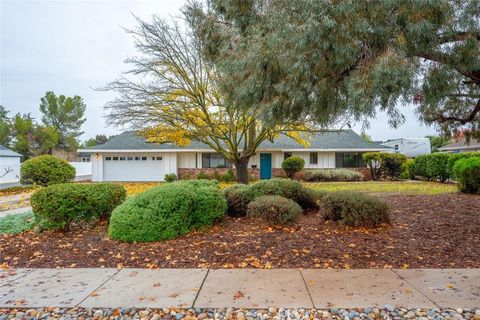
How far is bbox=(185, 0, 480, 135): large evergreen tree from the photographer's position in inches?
141

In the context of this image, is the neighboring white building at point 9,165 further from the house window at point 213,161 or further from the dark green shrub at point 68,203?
the dark green shrub at point 68,203

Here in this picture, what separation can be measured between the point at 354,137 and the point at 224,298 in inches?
896

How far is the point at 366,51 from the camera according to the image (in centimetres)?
385

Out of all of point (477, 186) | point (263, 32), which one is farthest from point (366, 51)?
point (477, 186)

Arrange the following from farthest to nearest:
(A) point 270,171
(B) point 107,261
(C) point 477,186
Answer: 1. (A) point 270,171
2. (C) point 477,186
3. (B) point 107,261

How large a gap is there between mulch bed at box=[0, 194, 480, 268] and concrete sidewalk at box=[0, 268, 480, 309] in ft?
0.89

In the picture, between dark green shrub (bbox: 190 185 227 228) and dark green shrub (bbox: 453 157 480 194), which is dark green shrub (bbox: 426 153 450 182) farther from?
dark green shrub (bbox: 190 185 227 228)

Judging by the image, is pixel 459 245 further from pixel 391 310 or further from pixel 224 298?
pixel 224 298

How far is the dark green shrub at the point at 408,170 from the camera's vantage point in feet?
66.7

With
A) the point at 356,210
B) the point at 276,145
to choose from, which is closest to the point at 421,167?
the point at 276,145

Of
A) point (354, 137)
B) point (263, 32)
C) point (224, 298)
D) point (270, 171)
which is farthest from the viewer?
point (354, 137)

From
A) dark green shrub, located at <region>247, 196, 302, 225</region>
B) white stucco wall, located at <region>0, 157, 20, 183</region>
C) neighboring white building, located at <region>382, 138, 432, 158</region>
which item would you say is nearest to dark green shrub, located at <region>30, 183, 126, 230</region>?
dark green shrub, located at <region>247, 196, 302, 225</region>

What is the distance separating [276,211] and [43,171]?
507 inches

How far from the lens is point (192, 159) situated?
22.6 metres
